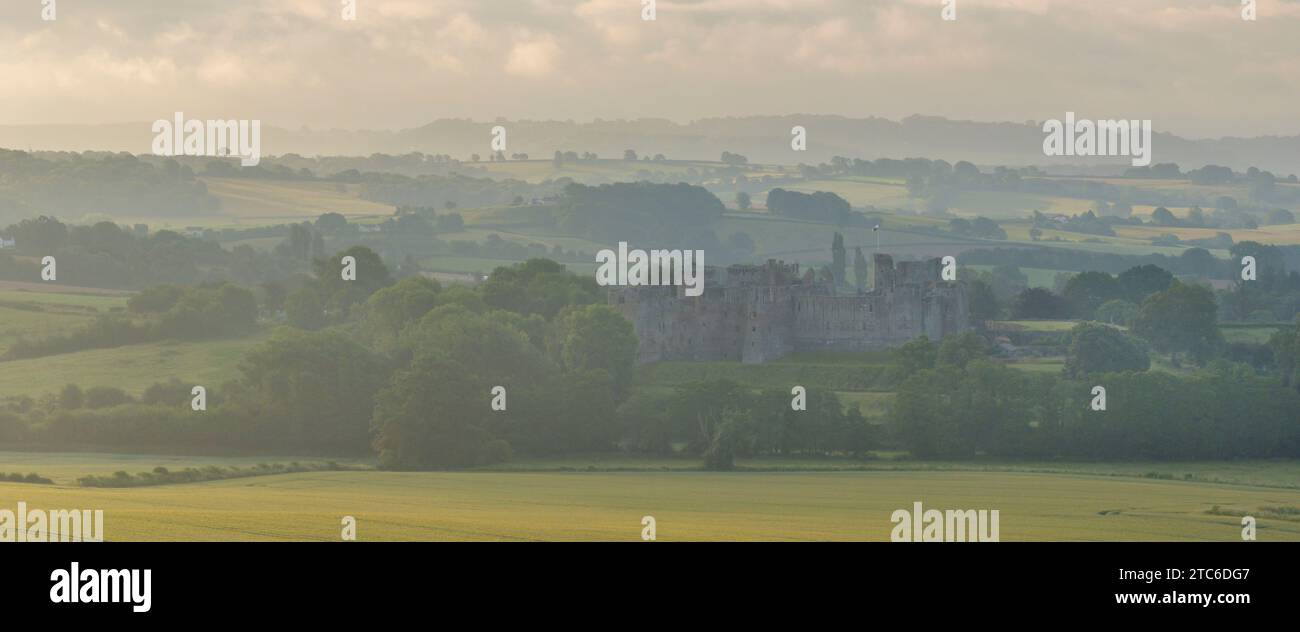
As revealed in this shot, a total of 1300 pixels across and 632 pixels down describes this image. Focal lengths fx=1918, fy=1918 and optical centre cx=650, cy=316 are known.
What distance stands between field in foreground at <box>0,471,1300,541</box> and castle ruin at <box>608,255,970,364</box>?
2701cm

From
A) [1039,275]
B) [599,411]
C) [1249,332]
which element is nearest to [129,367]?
[599,411]

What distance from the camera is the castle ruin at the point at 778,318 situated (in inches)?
3420

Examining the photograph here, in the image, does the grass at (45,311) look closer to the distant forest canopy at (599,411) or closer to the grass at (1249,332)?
the distant forest canopy at (599,411)

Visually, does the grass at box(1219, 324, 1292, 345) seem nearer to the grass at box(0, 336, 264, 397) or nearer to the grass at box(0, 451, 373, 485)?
the grass at box(0, 336, 264, 397)

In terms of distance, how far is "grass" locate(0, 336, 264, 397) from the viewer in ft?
271

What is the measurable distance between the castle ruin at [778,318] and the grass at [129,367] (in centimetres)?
1893

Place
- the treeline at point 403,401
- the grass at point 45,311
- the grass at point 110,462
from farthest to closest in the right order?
the grass at point 45,311
the treeline at point 403,401
the grass at point 110,462

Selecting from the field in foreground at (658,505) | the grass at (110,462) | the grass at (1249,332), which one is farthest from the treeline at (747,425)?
the grass at (1249,332)

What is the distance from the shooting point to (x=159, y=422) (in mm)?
68375

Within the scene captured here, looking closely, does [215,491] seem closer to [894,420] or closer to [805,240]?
[894,420]

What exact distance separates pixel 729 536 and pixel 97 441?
1582 inches

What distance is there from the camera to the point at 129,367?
87.4 m
